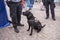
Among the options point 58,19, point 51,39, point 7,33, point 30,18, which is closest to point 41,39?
point 51,39

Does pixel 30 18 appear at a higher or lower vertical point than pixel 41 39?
higher

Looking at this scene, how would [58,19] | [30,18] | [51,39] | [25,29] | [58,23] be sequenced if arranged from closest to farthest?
[51,39]
[30,18]
[25,29]
[58,23]
[58,19]

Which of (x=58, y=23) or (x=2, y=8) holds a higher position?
(x=2, y=8)

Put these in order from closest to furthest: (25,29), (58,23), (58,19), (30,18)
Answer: (30,18), (25,29), (58,23), (58,19)

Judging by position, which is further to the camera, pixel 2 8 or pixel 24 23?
pixel 24 23

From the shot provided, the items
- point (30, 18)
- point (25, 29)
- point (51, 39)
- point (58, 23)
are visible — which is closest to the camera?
point (51, 39)

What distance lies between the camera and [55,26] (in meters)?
5.22

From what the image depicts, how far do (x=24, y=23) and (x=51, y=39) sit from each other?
158 centimetres

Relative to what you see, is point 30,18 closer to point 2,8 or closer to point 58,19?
point 2,8

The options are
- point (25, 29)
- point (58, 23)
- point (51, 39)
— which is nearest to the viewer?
point (51, 39)

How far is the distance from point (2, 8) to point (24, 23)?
3.11ft

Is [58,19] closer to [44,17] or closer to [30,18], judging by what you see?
[44,17]

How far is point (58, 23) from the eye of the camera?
552 centimetres

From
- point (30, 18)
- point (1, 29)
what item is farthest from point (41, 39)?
point (1, 29)
